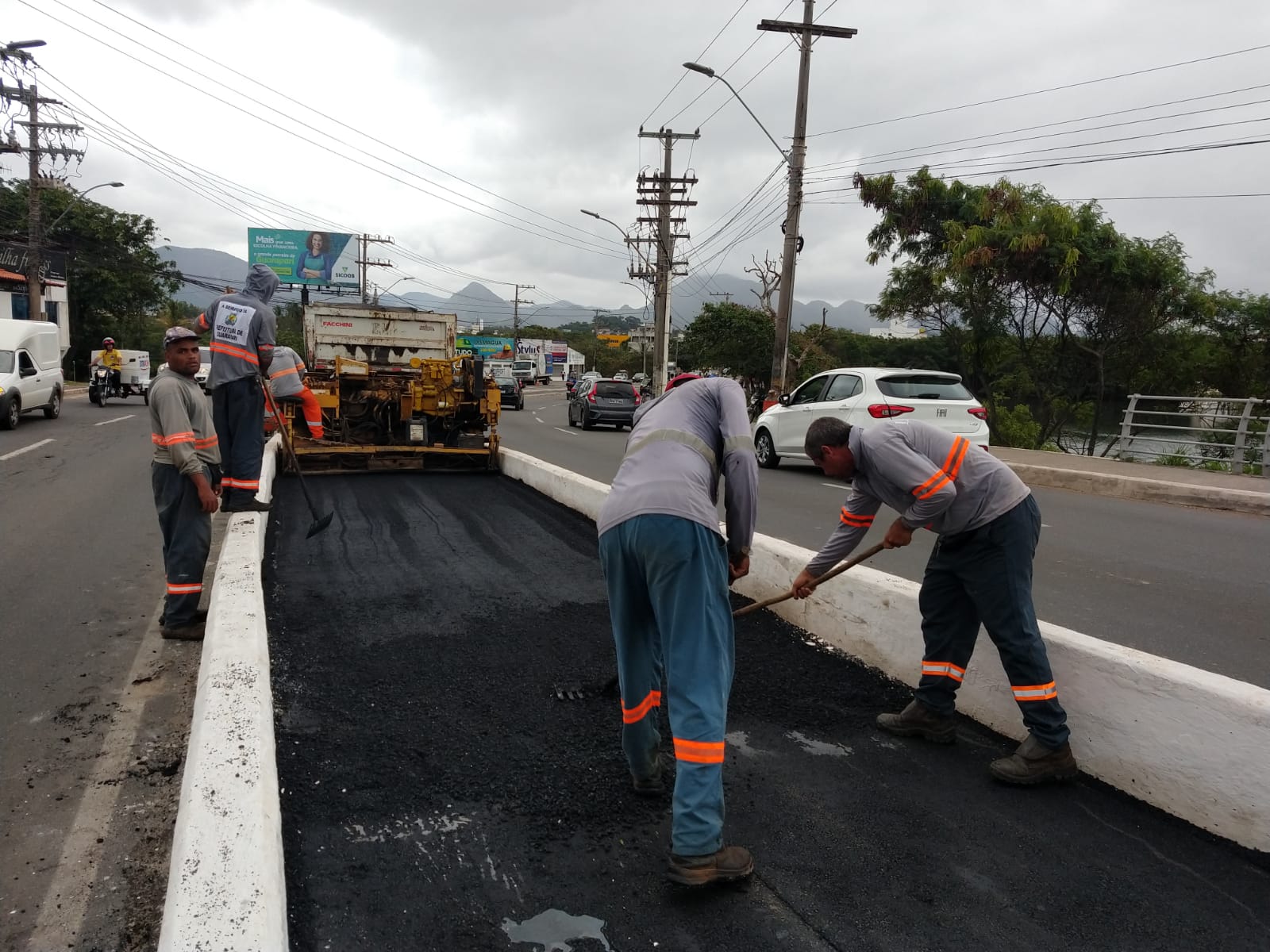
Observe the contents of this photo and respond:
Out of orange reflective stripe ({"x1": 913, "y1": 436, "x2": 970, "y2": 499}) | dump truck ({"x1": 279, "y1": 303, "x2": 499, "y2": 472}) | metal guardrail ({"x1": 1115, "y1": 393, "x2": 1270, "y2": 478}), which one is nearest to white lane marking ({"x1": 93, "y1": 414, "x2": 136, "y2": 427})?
dump truck ({"x1": 279, "y1": 303, "x2": 499, "y2": 472})

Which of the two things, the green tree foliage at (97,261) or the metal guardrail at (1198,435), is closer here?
the metal guardrail at (1198,435)

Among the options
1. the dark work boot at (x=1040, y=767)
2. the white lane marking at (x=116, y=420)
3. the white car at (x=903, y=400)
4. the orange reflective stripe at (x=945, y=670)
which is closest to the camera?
the dark work boot at (x=1040, y=767)

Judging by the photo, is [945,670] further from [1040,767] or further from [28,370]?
[28,370]

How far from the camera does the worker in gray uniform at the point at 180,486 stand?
4.73 m

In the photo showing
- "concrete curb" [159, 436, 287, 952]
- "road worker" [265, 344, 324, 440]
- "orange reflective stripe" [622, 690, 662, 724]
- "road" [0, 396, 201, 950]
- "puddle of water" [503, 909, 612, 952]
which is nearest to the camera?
"concrete curb" [159, 436, 287, 952]

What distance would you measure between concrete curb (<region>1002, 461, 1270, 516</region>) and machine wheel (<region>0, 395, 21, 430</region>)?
16.4 meters

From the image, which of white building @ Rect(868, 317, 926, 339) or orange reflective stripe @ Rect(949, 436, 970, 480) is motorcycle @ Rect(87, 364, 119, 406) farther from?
orange reflective stripe @ Rect(949, 436, 970, 480)

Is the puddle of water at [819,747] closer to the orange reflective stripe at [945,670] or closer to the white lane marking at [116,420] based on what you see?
the orange reflective stripe at [945,670]

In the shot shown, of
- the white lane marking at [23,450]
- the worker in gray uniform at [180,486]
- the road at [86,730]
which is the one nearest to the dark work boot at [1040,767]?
the road at [86,730]

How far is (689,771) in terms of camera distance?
98.5 inches

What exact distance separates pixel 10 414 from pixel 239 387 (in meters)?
12.6

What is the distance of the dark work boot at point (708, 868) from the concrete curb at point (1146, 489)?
9.43 m

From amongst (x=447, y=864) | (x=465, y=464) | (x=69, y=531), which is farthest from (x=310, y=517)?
(x=447, y=864)

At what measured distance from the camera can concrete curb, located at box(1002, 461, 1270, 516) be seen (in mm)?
10359
